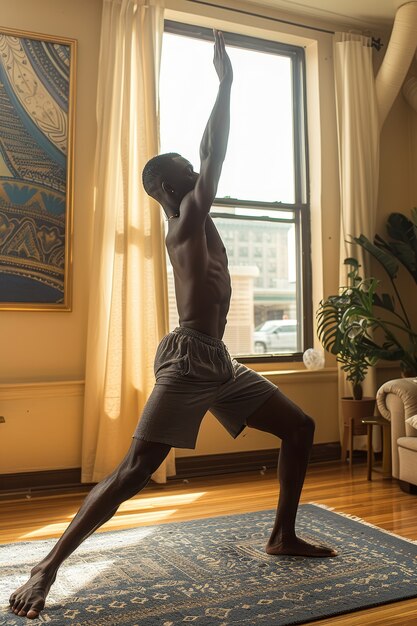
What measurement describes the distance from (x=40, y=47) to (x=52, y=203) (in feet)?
3.26

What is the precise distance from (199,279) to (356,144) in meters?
3.10

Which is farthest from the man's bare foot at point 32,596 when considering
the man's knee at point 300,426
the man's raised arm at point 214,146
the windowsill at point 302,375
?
the windowsill at point 302,375

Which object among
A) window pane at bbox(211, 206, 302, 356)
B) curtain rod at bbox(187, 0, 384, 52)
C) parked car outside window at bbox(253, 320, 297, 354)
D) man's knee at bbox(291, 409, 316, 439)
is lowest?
man's knee at bbox(291, 409, 316, 439)

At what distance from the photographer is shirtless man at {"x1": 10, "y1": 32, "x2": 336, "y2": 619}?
2.22m

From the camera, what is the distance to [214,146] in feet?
7.51

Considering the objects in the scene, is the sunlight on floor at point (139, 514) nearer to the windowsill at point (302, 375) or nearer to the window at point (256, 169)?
the windowsill at point (302, 375)

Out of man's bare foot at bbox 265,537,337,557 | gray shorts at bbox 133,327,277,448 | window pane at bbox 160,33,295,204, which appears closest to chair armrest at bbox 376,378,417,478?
Result: man's bare foot at bbox 265,537,337,557

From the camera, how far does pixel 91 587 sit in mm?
2395

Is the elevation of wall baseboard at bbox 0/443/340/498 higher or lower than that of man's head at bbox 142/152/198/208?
lower

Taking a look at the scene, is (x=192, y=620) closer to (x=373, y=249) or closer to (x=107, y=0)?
(x=373, y=249)

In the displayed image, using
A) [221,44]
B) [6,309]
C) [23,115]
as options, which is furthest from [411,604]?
[23,115]

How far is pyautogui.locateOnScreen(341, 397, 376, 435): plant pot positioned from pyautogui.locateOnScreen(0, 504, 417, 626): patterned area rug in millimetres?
1508

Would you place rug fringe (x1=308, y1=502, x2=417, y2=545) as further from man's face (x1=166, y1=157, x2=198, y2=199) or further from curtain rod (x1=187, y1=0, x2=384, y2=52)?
curtain rod (x1=187, y1=0, x2=384, y2=52)

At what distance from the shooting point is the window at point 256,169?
486 cm
